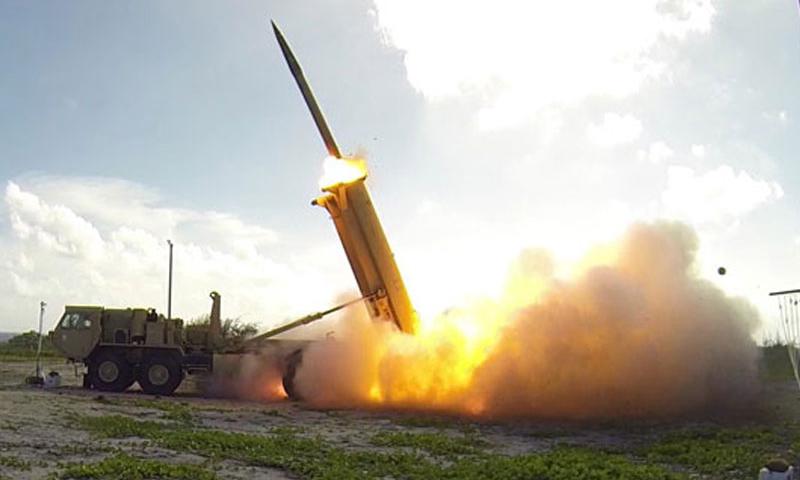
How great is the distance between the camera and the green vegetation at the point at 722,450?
13938 millimetres

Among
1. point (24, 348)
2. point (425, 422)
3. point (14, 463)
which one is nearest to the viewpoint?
point (14, 463)

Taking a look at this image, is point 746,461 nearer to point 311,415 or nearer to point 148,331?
point 311,415

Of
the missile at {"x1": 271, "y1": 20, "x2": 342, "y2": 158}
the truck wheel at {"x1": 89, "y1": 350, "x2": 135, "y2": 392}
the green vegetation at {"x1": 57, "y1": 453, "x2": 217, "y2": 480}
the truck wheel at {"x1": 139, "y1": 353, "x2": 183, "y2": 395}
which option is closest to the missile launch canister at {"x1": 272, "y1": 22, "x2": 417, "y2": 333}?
the missile at {"x1": 271, "y1": 20, "x2": 342, "y2": 158}

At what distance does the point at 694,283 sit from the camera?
23.5 metres

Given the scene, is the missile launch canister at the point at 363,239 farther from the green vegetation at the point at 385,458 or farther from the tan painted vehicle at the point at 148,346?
the green vegetation at the point at 385,458

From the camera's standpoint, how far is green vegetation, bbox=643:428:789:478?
13.9 meters

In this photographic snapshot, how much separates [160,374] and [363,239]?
26.9 ft

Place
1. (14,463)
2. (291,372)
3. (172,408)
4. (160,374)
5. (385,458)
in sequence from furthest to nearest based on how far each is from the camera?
(160,374) < (291,372) < (172,408) < (385,458) < (14,463)

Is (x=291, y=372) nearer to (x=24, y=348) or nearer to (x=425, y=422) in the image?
(x=425, y=422)

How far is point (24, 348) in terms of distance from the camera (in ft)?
197

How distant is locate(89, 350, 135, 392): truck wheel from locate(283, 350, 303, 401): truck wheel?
5.01 m

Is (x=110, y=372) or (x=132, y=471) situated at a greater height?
(x=110, y=372)

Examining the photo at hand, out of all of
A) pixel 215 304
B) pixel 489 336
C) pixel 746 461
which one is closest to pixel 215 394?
pixel 215 304

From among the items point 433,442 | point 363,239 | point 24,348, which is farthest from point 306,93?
point 24,348
